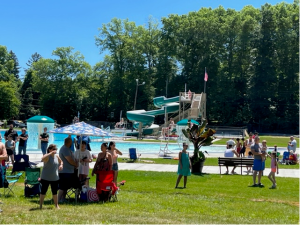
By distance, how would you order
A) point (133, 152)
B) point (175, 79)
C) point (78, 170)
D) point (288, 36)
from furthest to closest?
point (175, 79) → point (288, 36) → point (133, 152) → point (78, 170)

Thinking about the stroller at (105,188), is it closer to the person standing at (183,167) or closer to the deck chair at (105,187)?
the deck chair at (105,187)

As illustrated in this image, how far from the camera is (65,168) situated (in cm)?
960

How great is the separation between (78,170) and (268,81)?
55.5 metres

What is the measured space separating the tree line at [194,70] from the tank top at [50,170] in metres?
55.8

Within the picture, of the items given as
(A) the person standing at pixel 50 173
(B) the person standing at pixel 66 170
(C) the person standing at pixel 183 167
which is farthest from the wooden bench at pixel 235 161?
(A) the person standing at pixel 50 173

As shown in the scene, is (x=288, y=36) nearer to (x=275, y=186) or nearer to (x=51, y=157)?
(x=275, y=186)

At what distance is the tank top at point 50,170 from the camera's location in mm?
8583

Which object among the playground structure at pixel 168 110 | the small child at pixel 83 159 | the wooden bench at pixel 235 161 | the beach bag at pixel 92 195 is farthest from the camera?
the playground structure at pixel 168 110

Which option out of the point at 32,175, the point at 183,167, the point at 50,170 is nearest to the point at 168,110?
the point at 183,167

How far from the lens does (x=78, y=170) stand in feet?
35.3

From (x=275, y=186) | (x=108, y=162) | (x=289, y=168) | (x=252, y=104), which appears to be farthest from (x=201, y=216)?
(x=252, y=104)

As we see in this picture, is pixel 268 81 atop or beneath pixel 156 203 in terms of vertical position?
atop

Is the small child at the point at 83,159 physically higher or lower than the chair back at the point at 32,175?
higher

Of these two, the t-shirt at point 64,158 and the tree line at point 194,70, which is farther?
the tree line at point 194,70
